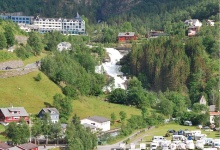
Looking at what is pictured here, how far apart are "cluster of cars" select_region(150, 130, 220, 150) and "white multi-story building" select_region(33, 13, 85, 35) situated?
68414 mm

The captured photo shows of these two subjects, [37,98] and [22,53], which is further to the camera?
[22,53]

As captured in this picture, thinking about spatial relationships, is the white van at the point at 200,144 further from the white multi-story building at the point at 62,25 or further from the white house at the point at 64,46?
the white multi-story building at the point at 62,25

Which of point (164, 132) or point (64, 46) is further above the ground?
point (64, 46)

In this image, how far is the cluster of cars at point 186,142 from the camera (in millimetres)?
51069

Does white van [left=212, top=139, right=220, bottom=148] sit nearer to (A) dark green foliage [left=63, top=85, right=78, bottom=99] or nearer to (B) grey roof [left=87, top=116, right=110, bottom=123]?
(B) grey roof [left=87, top=116, right=110, bottom=123]

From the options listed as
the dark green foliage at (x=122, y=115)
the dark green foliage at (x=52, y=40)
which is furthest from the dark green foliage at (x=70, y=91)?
the dark green foliage at (x=52, y=40)

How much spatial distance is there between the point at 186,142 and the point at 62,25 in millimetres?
76536

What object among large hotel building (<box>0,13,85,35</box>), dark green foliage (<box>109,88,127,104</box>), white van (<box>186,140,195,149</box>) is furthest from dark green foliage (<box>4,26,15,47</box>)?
large hotel building (<box>0,13,85,35</box>)

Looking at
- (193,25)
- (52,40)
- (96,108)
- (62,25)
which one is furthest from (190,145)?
(62,25)

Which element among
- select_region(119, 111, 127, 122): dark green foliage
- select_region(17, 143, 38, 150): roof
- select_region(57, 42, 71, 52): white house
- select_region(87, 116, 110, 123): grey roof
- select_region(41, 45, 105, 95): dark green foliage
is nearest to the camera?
select_region(17, 143, 38, 150): roof

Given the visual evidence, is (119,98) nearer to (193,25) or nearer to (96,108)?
(96,108)

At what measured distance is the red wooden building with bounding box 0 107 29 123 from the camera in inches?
2165

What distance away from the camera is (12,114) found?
2179 inches

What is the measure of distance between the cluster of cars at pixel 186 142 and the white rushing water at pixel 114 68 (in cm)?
2176
